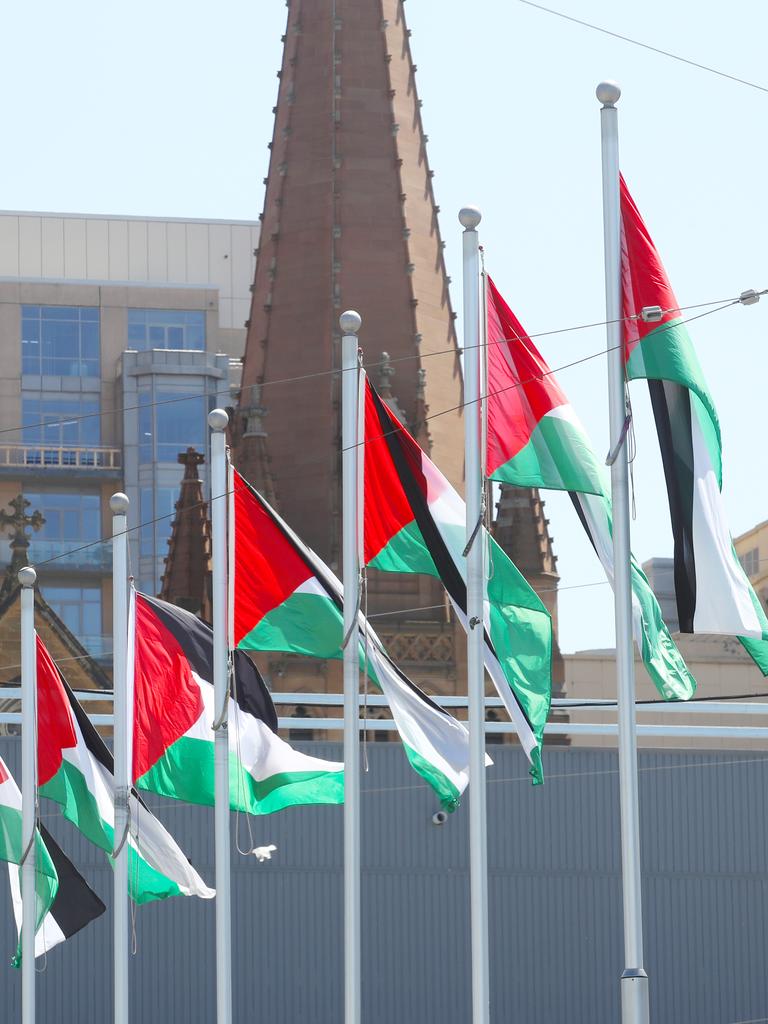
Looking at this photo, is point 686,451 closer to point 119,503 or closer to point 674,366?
point 674,366

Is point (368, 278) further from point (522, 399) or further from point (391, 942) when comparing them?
point (522, 399)

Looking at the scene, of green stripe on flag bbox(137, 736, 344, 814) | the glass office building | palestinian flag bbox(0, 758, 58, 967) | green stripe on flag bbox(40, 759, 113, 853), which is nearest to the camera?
green stripe on flag bbox(137, 736, 344, 814)

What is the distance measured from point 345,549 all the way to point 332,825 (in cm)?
1524

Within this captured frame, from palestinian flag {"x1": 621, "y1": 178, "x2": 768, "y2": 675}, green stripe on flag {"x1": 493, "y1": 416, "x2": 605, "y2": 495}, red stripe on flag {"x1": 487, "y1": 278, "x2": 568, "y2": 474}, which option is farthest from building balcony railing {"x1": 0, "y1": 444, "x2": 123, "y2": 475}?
palestinian flag {"x1": 621, "y1": 178, "x2": 768, "y2": 675}

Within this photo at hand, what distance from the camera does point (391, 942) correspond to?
3812 cm

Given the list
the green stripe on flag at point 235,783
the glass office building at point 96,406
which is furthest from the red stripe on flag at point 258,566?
the glass office building at point 96,406

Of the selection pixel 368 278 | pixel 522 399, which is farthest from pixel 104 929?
pixel 368 278

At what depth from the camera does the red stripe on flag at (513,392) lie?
2256 cm

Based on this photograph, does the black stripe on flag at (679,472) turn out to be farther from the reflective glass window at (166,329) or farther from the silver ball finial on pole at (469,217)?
the reflective glass window at (166,329)

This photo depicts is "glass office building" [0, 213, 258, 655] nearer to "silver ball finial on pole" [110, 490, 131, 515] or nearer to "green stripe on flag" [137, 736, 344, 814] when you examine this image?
"silver ball finial on pole" [110, 490, 131, 515]

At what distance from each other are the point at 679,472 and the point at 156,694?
24.6 ft

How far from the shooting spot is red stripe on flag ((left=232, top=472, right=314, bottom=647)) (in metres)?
24.5

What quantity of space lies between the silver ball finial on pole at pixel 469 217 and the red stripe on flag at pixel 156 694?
20.0ft

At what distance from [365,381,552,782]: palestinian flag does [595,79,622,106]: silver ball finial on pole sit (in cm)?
431
